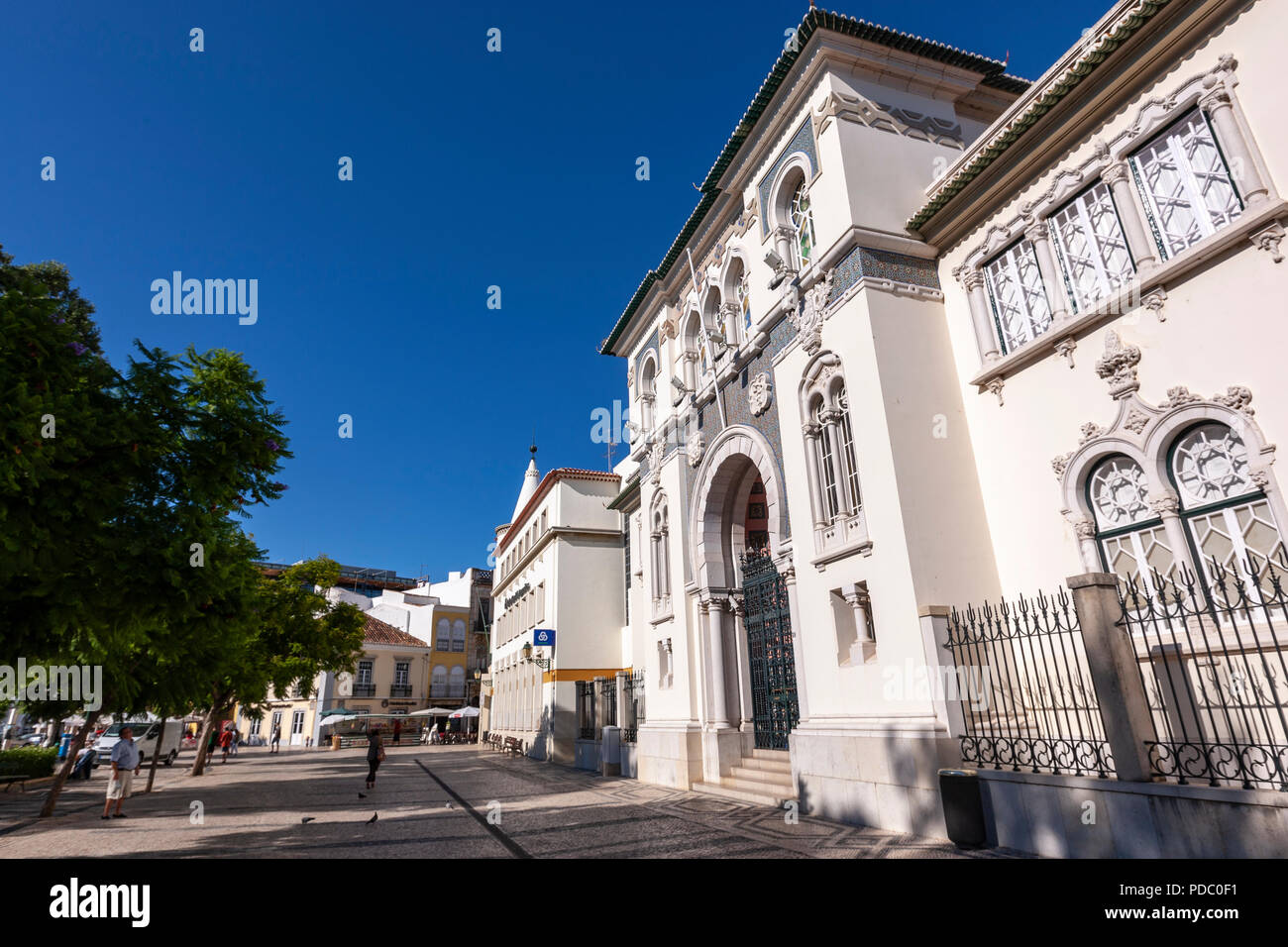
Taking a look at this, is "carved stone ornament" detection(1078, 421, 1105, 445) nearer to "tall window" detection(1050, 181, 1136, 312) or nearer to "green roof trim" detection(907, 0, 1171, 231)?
"tall window" detection(1050, 181, 1136, 312)

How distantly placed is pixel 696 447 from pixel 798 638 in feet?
18.1

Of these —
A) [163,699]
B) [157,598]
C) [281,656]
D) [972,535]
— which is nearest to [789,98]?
[972,535]

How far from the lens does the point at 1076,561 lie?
8023mm

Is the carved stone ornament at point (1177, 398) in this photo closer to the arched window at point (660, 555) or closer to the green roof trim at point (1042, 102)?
the green roof trim at point (1042, 102)

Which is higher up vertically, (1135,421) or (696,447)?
(696,447)

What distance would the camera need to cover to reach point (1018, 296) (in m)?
9.31

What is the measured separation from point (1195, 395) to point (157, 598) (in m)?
11.0

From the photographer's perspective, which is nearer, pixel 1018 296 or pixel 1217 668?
pixel 1217 668

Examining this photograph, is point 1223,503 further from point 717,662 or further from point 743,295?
point 743,295

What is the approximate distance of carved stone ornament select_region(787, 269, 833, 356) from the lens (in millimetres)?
10727

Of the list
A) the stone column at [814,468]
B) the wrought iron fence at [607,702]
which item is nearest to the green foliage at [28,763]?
the wrought iron fence at [607,702]

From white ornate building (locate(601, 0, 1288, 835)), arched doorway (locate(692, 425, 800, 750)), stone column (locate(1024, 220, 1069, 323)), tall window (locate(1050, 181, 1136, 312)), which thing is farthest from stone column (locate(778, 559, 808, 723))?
tall window (locate(1050, 181, 1136, 312))

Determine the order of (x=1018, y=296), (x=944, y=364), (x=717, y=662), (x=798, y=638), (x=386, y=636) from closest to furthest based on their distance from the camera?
(x=1018, y=296) < (x=944, y=364) < (x=798, y=638) < (x=717, y=662) < (x=386, y=636)

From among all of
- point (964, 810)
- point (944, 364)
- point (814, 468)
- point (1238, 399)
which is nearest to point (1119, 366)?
point (1238, 399)
